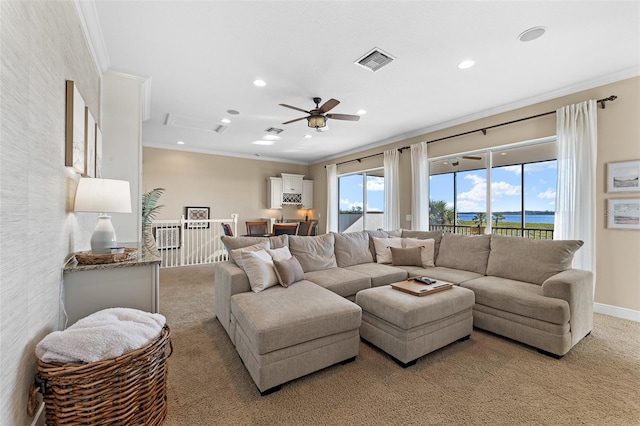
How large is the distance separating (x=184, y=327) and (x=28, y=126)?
89.7 inches

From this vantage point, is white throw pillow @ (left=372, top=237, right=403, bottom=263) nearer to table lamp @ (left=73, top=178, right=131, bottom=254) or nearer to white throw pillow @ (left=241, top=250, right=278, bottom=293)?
white throw pillow @ (left=241, top=250, right=278, bottom=293)

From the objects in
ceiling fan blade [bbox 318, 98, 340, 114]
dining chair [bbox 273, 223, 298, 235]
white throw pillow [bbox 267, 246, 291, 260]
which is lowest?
white throw pillow [bbox 267, 246, 291, 260]

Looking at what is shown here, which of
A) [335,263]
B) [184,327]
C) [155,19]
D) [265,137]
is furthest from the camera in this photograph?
[265,137]

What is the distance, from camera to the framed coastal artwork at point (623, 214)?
122 inches

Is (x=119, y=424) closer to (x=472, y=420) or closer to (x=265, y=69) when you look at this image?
(x=472, y=420)

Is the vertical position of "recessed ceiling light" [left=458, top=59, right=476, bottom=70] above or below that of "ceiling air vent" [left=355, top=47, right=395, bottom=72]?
above

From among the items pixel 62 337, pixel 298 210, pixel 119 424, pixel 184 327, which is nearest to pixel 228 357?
pixel 184 327

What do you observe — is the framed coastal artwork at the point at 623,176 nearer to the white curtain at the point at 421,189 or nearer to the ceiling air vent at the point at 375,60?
the white curtain at the point at 421,189

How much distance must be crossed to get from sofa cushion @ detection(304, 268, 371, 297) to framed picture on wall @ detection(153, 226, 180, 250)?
4.18 metres

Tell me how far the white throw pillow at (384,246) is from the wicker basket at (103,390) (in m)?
3.09

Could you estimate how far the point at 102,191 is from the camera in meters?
1.99

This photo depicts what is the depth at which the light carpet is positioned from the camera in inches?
65.3

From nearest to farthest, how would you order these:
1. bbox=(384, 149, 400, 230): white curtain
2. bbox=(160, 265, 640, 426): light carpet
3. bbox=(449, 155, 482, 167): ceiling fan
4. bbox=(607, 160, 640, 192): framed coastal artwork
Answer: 1. bbox=(160, 265, 640, 426): light carpet
2. bbox=(607, 160, 640, 192): framed coastal artwork
3. bbox=(449, 155, 482, 167): ceiling fan
4. bbox=(384, 149, 400, 230): white curtain

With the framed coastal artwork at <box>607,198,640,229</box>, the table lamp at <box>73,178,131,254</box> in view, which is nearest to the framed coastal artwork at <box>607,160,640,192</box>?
the framed coastal artwork at <box>607,198,640,229</box>
